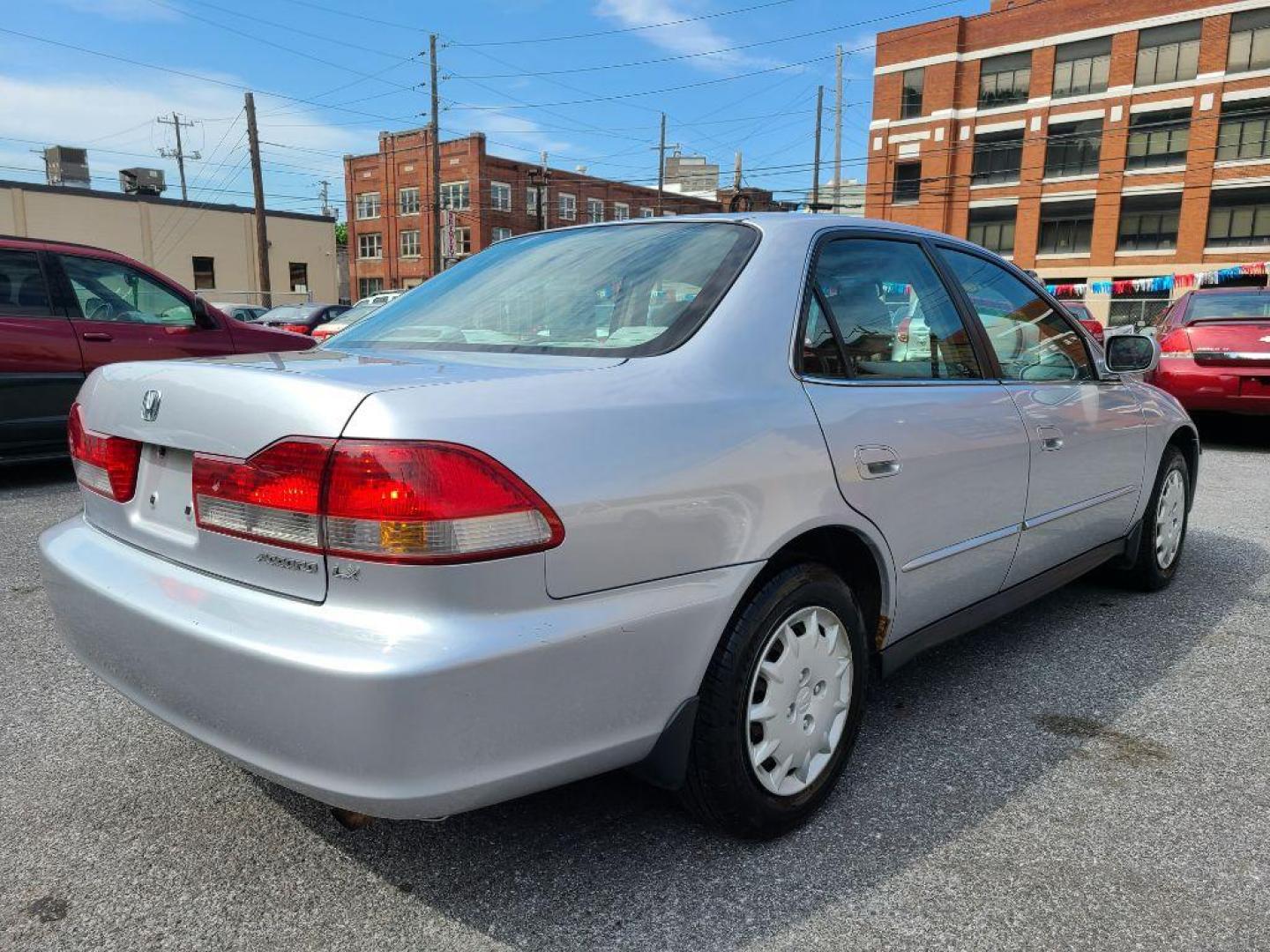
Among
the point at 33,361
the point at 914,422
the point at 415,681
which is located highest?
the point at 914,422

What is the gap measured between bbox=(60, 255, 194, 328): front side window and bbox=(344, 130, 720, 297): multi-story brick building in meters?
44.1

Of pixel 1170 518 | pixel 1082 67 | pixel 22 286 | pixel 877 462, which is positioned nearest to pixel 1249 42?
pixel 1082 67

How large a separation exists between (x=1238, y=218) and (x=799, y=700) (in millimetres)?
45416

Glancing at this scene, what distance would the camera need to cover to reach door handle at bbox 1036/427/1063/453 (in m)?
3.09

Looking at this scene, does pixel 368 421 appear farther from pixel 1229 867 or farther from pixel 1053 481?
pixel 1053 481

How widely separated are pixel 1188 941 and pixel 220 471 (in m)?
2.23

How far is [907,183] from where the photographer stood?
150ft

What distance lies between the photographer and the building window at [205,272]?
42719 millimetres

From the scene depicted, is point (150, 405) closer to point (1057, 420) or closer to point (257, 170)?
point (1057, 420)

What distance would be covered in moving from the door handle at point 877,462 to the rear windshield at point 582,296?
1.83 feet

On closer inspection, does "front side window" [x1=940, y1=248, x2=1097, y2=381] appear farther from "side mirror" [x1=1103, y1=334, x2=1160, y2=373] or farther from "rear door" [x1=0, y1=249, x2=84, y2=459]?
"rear door" [x1=0, y1=249, x2=84, y2=459]

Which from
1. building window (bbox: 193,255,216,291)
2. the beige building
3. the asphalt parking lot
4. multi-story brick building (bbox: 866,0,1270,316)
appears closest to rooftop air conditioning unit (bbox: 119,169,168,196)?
the beige building

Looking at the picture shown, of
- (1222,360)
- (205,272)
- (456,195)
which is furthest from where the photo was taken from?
(456,195)

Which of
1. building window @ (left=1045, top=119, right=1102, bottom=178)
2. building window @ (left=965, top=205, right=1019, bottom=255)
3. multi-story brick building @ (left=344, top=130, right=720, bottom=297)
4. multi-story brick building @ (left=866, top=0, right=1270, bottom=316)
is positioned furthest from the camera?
multi-story brick building @ (left=344, top=130, right=720, bottom=297)
